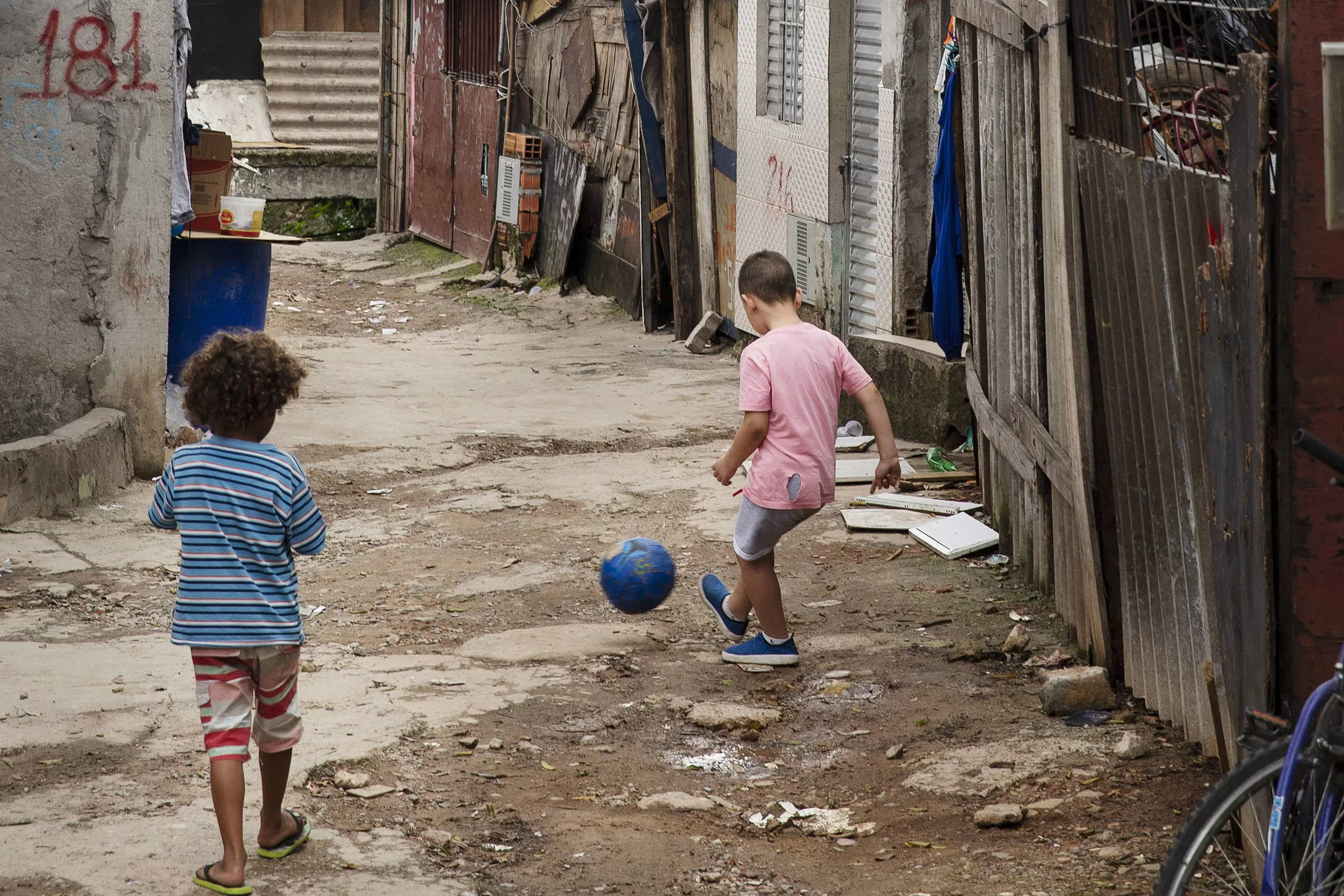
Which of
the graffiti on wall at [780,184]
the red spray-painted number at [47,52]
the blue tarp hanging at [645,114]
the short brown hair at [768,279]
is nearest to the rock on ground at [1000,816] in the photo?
the short brown hair at [768,279]

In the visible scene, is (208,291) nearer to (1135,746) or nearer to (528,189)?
(1135,746)

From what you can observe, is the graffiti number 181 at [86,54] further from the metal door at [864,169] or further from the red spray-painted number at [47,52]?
the metal door at [864,169]

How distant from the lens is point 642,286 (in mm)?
12891

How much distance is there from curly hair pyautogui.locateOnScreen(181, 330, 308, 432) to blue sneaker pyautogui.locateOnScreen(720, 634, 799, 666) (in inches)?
89.1

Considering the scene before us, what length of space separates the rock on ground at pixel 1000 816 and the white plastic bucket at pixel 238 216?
5.77 metres

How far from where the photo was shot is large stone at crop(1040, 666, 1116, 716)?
446 centimetres

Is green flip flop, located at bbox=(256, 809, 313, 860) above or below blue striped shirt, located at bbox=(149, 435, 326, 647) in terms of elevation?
below

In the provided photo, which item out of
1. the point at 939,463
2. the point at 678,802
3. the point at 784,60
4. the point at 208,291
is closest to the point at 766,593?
the point at 678,802

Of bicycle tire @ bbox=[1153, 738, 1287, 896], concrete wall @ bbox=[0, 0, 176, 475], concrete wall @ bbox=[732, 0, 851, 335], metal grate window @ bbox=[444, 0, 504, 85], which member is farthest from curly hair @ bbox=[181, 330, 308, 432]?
metal grate window @ bbox=[444, 0, 504, 85]

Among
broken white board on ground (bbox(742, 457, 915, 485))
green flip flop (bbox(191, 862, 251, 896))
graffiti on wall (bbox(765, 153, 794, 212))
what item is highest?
graffiti on wall (bbox(765, 153, 794, 212))

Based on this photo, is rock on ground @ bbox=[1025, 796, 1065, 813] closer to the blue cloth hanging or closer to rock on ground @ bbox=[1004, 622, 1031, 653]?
rock on ground @ bbox=[1004, 622, 1031, 653]

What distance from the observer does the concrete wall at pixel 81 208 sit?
693 centimetres

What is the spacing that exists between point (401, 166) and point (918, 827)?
52.5 feet

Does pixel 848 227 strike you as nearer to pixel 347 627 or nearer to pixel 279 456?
pixel 347 627
